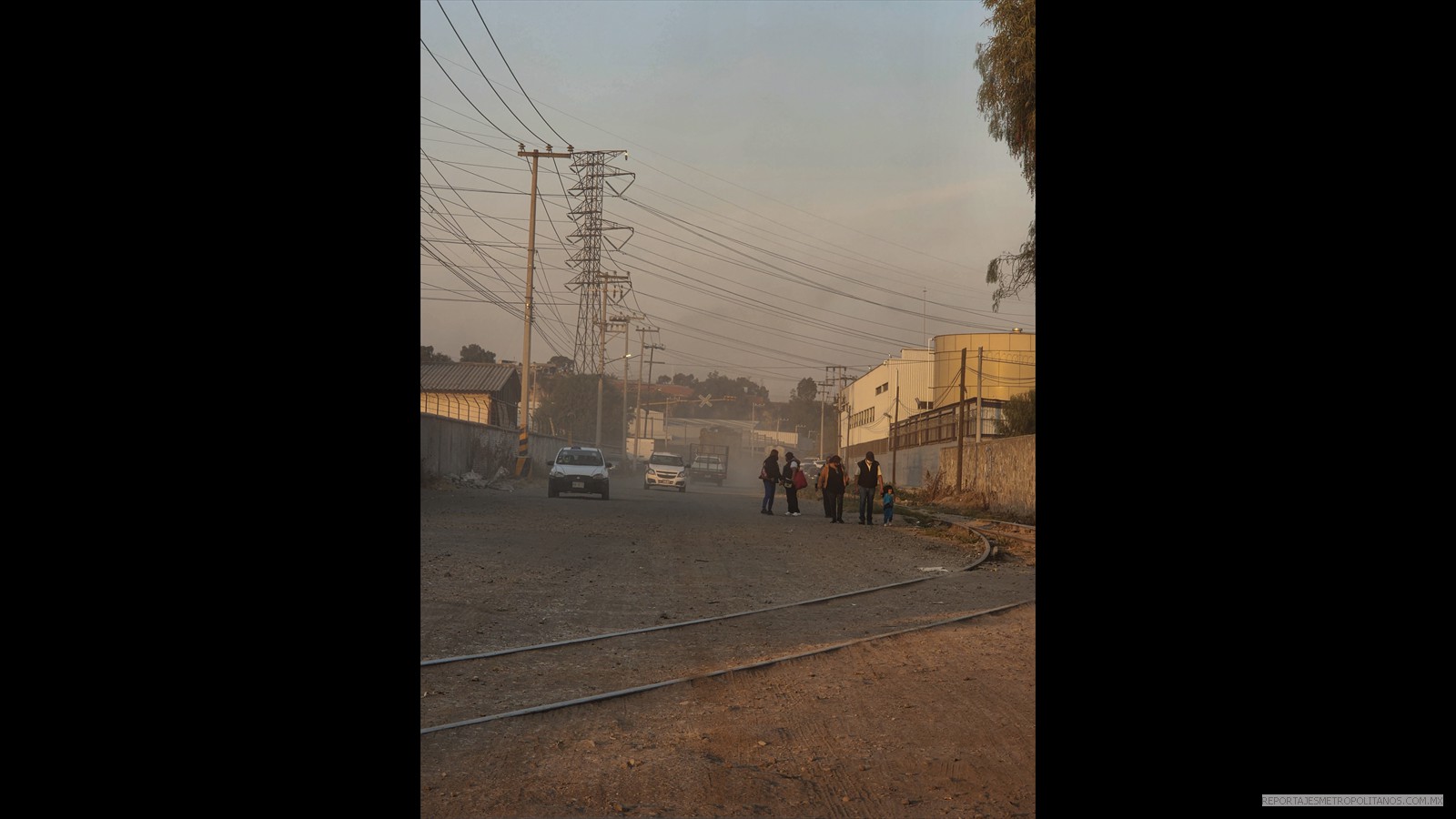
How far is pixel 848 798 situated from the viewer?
4430 mm

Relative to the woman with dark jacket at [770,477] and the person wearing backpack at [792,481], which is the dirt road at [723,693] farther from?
the woman with dark jacket at [770,477]

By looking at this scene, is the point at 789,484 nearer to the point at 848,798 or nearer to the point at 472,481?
the point at 472,481

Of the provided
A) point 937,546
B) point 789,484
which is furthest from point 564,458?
point 937,546

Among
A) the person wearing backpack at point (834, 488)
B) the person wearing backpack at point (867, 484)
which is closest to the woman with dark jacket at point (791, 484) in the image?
the person wearing backpack at point (834, 488)

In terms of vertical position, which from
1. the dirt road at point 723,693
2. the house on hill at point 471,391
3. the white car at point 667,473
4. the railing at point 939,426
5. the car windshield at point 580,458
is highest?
the house on hill at point 471,391

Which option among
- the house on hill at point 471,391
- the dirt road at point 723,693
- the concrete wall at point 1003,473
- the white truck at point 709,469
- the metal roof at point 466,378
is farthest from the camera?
the white truck at point 709,469

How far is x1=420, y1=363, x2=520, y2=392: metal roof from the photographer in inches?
2015

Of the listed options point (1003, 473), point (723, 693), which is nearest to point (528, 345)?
point (1003, 473)

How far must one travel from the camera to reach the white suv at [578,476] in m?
31.3

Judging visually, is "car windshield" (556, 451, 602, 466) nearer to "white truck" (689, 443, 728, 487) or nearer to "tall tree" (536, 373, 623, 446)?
"white truck" (689, 443, 728, 487)

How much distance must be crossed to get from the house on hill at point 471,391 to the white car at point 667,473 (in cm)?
954

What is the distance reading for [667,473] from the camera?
42.2m
